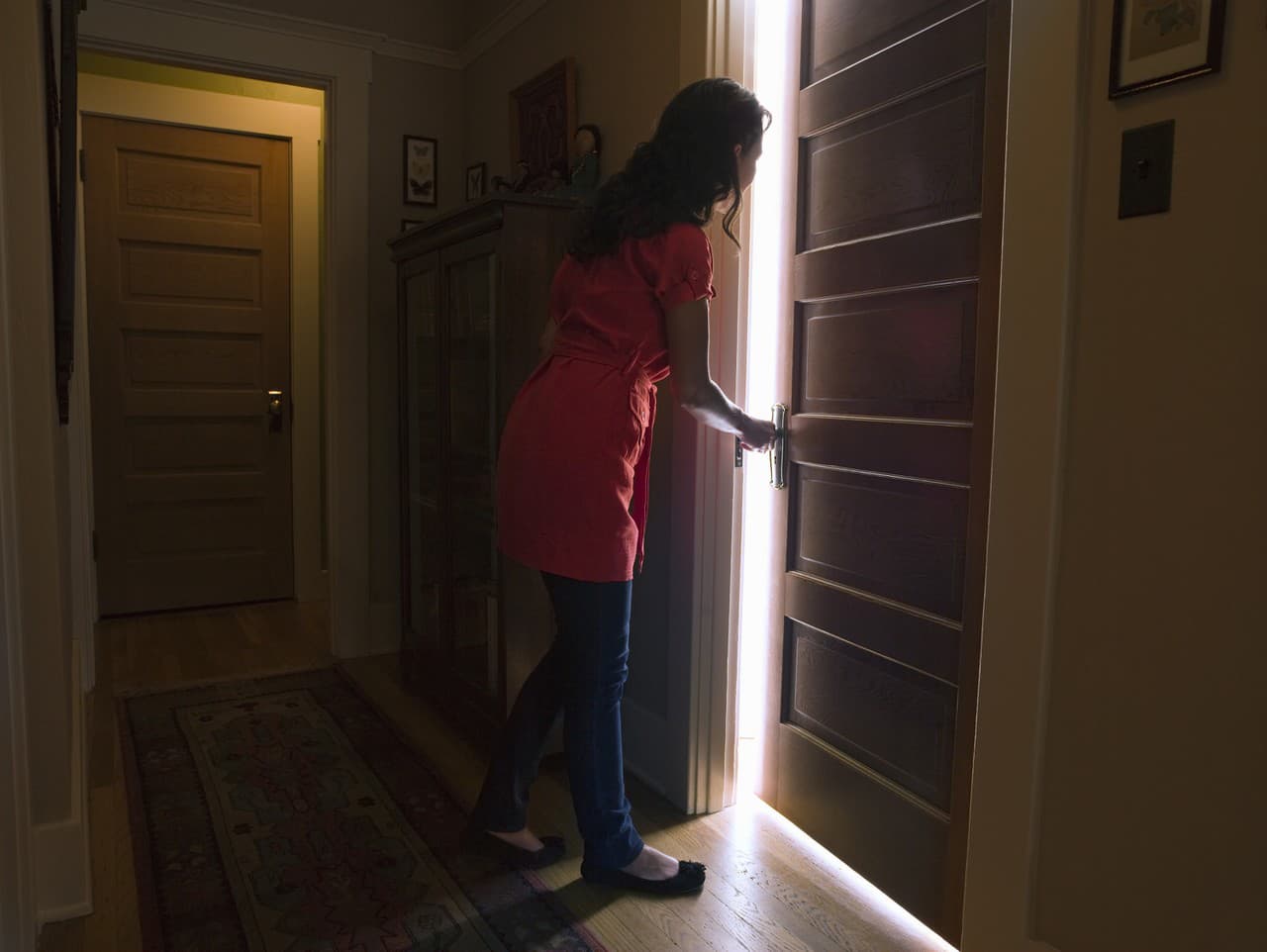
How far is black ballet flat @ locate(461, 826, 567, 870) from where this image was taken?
2014 mm

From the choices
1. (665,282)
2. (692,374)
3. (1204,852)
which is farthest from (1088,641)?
(665,282)

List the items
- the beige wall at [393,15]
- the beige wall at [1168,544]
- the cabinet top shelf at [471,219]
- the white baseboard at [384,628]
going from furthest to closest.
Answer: the white baseboard at [384,628], the beige wall at [393,15], the cabinet top shelf at [471,219], the beige wall at [1168,544]

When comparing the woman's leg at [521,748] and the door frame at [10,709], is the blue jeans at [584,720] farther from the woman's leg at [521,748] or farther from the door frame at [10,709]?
the door frame at [10,709]

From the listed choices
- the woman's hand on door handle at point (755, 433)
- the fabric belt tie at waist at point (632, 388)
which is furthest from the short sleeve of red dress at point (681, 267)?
the woman's hand on door handle at point (755, 433)

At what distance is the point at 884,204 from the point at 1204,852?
1.21 m

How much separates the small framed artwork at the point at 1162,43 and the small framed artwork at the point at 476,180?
8.16 ft

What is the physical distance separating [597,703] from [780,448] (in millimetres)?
706

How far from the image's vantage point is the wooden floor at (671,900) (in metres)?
1.76

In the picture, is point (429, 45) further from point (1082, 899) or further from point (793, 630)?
point (1082, 899)

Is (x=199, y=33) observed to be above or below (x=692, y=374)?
above

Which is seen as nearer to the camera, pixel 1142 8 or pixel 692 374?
pixel 1142 8

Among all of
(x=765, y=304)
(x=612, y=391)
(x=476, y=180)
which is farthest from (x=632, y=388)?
(x=476, y=180)

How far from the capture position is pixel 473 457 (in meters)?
2.68

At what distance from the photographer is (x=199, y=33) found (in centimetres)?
311
